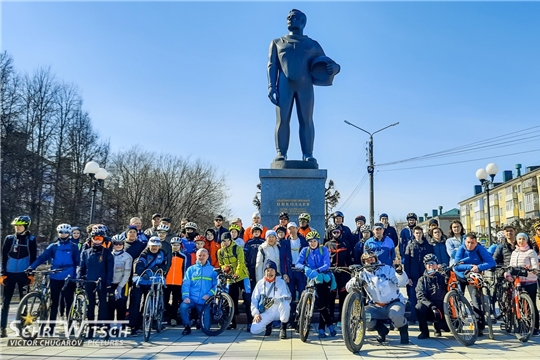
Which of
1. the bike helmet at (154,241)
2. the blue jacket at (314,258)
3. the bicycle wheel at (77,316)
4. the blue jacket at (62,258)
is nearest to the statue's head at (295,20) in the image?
the blue jacket at (314,258)

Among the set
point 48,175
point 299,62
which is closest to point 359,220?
point 299,62

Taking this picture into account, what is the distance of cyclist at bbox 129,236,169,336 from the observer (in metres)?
7.55

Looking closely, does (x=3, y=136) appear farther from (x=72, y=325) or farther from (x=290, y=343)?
(x=290, y=343)

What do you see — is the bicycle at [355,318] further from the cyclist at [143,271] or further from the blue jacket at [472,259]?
the cyclist at [143,271]

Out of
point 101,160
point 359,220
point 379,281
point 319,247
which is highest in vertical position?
point 101,160

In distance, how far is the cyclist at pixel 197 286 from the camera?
7719 mm

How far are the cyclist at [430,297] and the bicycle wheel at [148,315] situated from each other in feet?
14.2

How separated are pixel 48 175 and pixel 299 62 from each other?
21.3 metres

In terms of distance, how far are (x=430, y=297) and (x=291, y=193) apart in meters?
4.50

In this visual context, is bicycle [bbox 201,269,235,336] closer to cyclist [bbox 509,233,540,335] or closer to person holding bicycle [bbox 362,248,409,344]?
person holding bicycle [bbox 362,248,409,344]

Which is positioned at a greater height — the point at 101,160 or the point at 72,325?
the point at 101,160

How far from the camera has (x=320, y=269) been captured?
7.38 metres

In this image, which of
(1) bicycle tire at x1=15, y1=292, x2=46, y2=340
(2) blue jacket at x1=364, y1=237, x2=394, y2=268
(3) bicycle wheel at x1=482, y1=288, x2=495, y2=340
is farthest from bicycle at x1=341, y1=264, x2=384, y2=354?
(1) bicycle tire at x1=15, y1=292, x2=46, y2=340

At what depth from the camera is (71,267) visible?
297 inches
